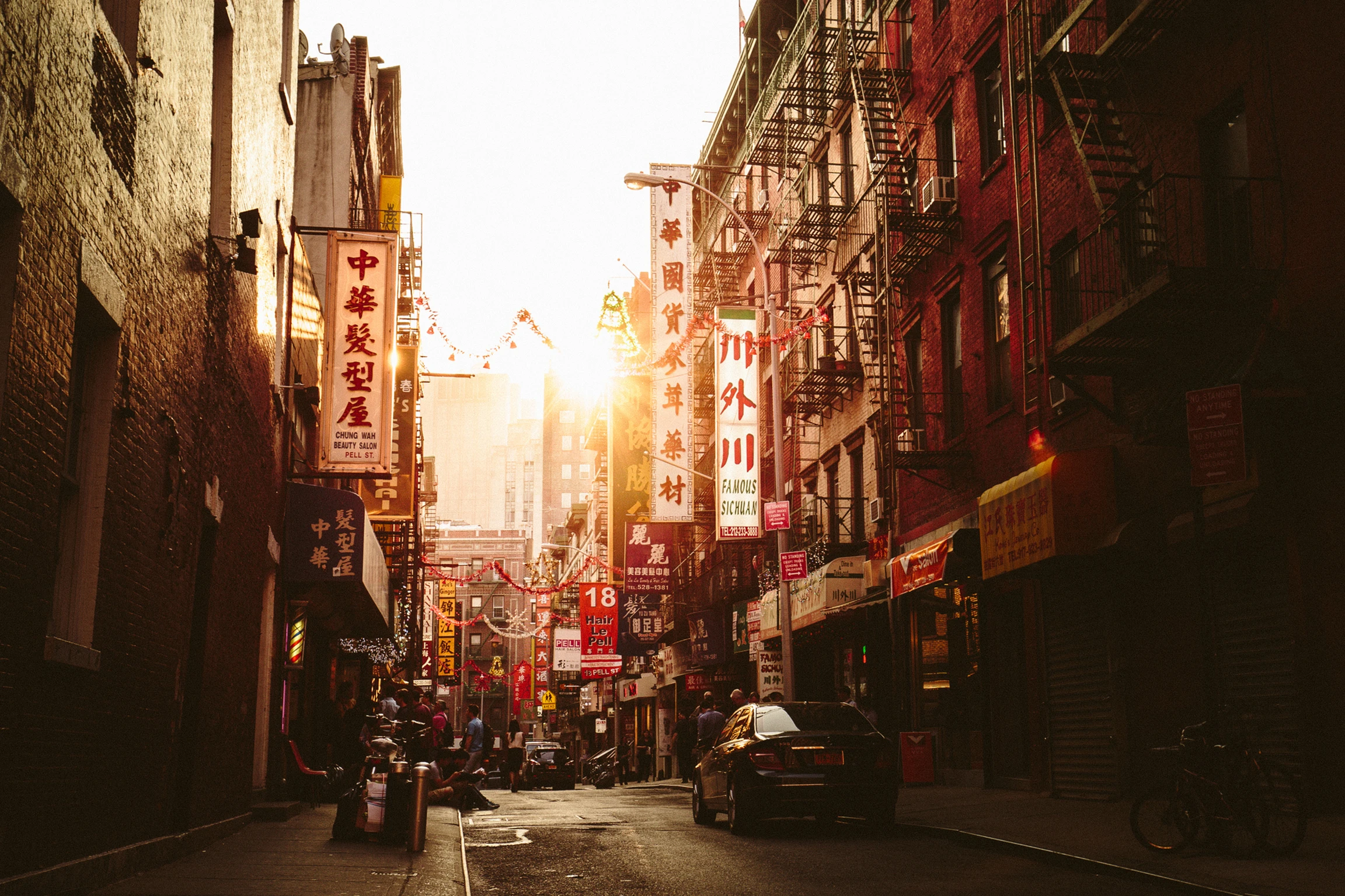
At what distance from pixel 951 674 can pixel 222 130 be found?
1473 centimetres

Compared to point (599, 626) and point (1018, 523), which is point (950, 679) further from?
point (599, 626)

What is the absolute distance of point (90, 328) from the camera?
8680mm

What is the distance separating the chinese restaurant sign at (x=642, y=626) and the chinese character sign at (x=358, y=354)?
109 ft

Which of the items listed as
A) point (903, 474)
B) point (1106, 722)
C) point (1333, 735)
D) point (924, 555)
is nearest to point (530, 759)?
point (903, 474)

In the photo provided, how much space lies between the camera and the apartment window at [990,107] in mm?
20766

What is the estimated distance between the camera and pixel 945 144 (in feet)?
76.0

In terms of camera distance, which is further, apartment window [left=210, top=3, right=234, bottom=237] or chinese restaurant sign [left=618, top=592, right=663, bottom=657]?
chinese restaurant sign [left=618, top=592, right=663, bottom=657]

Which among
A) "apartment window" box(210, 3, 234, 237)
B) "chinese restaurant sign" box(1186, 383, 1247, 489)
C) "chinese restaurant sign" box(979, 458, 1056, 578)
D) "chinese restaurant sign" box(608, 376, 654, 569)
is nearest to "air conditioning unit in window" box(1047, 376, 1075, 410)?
"chinese restaurant sign" box(979, 458, 1056, 578)

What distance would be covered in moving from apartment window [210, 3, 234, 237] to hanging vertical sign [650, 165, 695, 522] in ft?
80.0

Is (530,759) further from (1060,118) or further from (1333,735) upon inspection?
(1333,735)

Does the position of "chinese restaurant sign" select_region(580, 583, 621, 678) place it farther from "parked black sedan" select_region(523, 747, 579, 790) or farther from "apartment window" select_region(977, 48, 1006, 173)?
"apartment window" select_region(977, 48, 1006, 173)

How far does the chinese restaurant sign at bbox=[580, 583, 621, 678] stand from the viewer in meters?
54.1

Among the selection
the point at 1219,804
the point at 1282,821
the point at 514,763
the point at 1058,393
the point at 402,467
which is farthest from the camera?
the point at 514,763

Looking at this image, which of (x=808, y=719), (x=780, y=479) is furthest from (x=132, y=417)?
(x=780, y=479)
